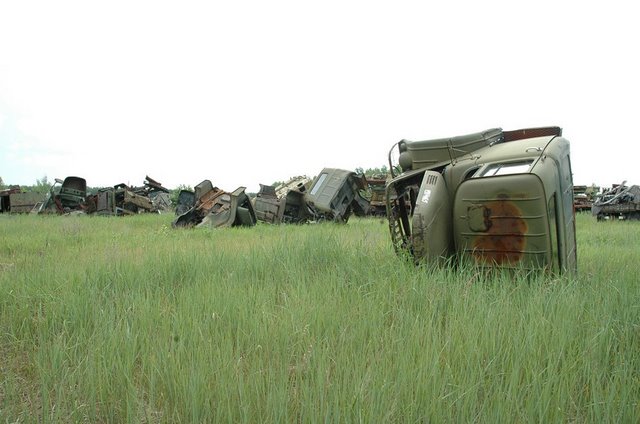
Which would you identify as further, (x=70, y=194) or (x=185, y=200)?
(x=70, y=194)

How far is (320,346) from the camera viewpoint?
231 centimetres

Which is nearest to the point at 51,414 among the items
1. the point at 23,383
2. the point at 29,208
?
the point at 23,383

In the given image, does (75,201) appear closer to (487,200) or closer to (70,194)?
(70,194)

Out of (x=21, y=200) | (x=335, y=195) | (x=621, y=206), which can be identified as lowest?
(x=621, y=206)

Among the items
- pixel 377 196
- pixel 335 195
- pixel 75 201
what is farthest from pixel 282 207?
pixel 75 201

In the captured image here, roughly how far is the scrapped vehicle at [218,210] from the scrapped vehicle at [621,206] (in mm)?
10527

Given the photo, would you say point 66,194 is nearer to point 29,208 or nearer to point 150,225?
point 29,208

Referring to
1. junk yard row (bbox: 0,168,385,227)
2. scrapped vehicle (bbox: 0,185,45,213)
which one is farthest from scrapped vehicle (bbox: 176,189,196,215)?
scrapped vehicle (bbox: 0,185,45,213)

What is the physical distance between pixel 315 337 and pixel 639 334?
1.79 metres

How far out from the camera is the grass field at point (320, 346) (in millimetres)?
1837

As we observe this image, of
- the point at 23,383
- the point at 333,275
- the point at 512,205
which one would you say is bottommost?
the point at 23,383

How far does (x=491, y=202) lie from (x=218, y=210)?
8.64 m

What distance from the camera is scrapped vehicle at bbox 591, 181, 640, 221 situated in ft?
45.2

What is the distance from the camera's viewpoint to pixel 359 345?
2.40 meters
